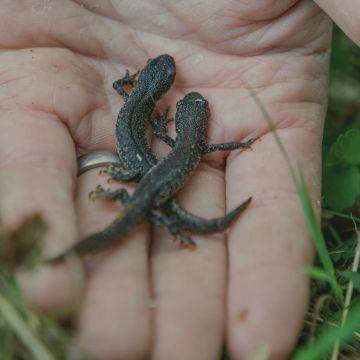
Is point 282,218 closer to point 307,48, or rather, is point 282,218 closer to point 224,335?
point 224,335

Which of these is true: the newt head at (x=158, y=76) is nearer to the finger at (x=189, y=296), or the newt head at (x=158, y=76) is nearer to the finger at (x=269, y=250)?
the finger at (x=269, y=250)

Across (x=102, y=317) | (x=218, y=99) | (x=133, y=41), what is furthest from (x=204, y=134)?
(x=102, y=317)

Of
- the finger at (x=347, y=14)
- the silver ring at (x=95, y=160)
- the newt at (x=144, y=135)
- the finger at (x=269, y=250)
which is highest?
the finger at (x=347, y=14)

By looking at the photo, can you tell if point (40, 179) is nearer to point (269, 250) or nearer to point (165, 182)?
point (165, 182)

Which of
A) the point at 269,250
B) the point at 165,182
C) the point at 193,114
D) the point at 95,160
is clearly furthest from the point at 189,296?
the point at 193,114

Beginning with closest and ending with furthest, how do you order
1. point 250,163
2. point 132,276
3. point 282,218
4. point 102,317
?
point 102,317 < point 132,276 < point 282,218 < point 250,163

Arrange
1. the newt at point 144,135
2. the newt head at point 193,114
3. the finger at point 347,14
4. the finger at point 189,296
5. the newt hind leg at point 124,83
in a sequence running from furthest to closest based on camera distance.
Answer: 1. the newt hind leg at point 124,83
2. the newt head at point 193,114
3. the newt at point 144,135
4. the finger at point 347,14
5. the finger at point 189,296

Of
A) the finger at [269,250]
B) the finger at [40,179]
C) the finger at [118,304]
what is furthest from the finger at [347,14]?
the finger at [40,179]
